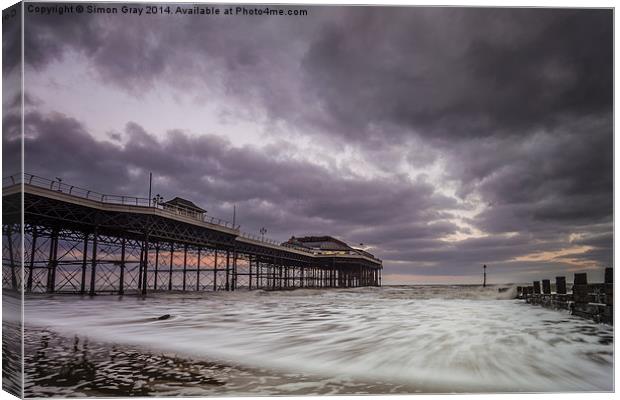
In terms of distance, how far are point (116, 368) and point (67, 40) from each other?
6668 millimetres

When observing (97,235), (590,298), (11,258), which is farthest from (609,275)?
(97,235)

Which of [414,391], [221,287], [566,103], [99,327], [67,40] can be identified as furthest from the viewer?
[221,287]

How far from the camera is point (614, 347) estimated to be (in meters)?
10.2

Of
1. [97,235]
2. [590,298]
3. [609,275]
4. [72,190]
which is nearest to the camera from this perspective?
[609,275]

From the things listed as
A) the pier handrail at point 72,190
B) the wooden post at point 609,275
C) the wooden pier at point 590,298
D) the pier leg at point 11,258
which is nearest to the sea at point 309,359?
the wooden pier at point 590,298

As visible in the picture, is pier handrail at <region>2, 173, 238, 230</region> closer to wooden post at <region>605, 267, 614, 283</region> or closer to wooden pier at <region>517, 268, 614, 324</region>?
wooden pier at <region>517, 268, 614, 324</region>

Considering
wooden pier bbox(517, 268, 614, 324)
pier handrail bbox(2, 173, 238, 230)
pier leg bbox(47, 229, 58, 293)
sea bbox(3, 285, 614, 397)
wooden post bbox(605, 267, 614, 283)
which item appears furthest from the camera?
pier leg bbox(47, 229, 58, 293)

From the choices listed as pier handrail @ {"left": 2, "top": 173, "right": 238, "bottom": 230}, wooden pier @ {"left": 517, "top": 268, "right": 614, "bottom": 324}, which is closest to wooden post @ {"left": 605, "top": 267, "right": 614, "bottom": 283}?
wooden pier @ {"left": 517, "top": 268, "right": 614, "bottom": 324}

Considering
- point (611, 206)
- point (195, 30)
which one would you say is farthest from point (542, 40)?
point (195, 30)

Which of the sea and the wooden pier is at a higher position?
the wooden pier

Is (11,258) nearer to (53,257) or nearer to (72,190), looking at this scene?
(72,190)

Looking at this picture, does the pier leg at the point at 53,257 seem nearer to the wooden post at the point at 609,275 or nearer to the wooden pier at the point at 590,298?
the wooden pier at the point at 590,298

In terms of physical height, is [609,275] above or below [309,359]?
above

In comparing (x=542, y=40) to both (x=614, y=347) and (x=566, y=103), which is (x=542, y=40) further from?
(x=614, y=347)
